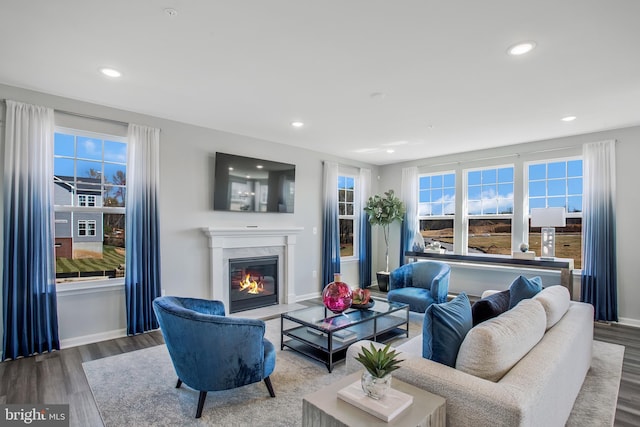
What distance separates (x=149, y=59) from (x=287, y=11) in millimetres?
1337

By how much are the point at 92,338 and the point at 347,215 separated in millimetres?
4572

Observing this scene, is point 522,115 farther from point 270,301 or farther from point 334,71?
point 270,301

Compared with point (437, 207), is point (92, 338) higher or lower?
lower

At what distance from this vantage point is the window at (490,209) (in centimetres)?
564

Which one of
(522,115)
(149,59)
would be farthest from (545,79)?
(149,59)

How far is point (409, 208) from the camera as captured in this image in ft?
21.7

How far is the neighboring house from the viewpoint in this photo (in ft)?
11.7

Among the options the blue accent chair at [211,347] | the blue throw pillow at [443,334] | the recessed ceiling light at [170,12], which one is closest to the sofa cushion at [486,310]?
the blue throw pillow at [443,334]

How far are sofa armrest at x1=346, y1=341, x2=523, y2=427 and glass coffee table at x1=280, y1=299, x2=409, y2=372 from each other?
1.35 metres

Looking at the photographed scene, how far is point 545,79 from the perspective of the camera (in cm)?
296

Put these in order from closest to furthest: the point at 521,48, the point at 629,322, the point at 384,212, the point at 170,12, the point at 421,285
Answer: the point at 170,12
the point at 521,48
the point at 629,322
the point at 421,285
the point at 384,212

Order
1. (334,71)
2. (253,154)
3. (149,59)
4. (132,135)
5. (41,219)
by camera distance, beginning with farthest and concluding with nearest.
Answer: (253,154), (132,135), (41,219), (334,71), (149,59)

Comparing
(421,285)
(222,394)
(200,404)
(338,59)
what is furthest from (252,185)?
(200,404)

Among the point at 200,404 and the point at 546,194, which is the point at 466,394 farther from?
the point at 546,194
